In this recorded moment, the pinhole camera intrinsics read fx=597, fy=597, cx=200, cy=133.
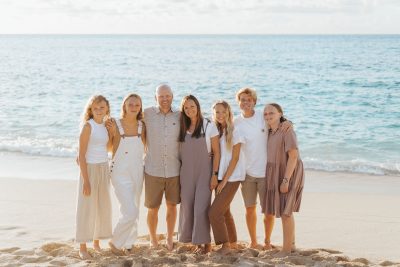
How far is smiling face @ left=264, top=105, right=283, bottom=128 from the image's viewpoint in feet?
20.0

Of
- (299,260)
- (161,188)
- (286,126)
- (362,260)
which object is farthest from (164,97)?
(362,260)

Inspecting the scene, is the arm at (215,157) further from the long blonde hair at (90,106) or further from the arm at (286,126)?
the long blonde hair at (90,106)

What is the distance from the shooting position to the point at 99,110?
19.8 feet

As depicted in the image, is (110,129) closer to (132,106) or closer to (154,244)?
(132,106)

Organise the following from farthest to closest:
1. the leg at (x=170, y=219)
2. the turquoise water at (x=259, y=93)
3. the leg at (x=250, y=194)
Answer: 1. the turquoise water at (x=259, y=93)
2. the leg at (x=170, y=219)
3. the leg at (x=250, y=194)

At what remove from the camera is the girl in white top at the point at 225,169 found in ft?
20.0

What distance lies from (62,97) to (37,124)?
823cm

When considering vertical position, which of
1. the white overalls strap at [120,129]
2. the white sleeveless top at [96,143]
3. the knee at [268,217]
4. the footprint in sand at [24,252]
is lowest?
the footprint in sand at [24,252]

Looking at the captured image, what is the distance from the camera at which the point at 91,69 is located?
1646 inches

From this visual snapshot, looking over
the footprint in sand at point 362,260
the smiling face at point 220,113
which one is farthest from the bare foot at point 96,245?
the footprint in sand at point 362,260

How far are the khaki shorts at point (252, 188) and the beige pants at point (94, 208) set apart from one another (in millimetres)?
1443

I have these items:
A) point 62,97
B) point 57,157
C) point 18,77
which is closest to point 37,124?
point 57,157

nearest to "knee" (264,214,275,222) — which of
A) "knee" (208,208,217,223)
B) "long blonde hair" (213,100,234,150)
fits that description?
"knee" (208,208,217,223)

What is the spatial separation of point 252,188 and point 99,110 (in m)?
Answer: 1.79
